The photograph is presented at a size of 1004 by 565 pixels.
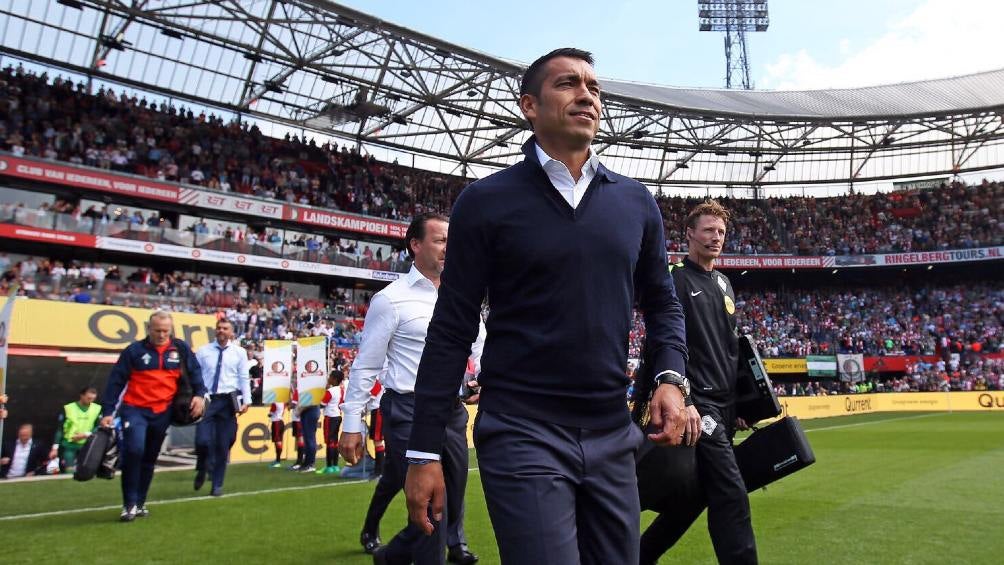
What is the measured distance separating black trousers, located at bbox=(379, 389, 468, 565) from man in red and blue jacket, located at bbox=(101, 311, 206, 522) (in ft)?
13.0

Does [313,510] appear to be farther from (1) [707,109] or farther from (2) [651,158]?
(2) [651,158]

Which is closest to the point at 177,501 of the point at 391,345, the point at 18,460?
the point at 18,460

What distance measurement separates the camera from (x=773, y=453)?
4.35 meters

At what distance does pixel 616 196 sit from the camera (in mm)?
2428

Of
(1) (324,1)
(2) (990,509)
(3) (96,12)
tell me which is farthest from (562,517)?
(3) (96,12)

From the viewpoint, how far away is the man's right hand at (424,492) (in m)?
2.18

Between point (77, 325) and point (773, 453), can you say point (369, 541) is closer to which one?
point (773, 453)

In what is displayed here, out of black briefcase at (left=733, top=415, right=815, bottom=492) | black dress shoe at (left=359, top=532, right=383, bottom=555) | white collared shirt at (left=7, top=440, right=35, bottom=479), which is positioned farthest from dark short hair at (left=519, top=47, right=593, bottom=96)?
white collared shirt at (left=7, top=440, right=35, bottom=479)

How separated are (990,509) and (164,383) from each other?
8.60m

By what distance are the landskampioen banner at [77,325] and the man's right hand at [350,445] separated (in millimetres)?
10659

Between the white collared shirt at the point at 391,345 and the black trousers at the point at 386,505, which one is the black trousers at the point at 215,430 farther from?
the white collared shirt at the point at 391,345

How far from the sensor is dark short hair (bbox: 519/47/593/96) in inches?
96.7

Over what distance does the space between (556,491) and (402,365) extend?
8.41 ft

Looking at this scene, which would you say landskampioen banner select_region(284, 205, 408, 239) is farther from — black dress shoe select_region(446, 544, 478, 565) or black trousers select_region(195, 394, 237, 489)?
black dress shoe select_region(446, 544, 478, 565)
